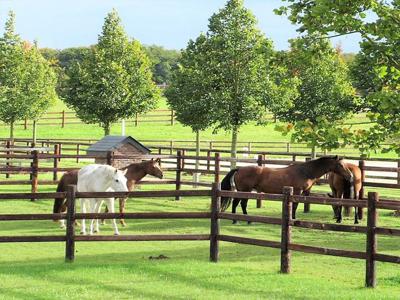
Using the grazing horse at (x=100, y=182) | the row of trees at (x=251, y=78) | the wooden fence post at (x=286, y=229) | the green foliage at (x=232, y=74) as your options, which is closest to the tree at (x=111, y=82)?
the row of trees at (x=251, y=78)

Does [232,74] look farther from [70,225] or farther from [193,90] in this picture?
[70,225]

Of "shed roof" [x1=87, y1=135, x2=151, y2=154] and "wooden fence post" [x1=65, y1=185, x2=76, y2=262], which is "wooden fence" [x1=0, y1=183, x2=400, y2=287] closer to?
"wooden fence post" [x1=65, y1=185, x2=76, y2=262]

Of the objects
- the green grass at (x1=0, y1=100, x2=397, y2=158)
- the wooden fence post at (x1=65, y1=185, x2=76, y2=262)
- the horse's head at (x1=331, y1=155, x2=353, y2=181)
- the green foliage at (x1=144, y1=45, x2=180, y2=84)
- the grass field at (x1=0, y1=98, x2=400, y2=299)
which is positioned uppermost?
the green foliage at (x1=144, y1=45, x2=180, y2=84)

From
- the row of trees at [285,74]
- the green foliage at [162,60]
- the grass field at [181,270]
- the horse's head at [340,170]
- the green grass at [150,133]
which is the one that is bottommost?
the grass field at [181,270]

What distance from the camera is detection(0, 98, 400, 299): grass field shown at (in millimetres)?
11484

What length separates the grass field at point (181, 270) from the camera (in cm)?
1148

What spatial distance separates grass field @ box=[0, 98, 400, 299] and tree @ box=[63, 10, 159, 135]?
22760 millimetres

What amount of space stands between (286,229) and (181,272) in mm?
1838

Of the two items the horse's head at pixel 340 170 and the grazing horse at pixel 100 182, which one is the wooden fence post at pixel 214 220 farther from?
the horse's head at pixel 340 170

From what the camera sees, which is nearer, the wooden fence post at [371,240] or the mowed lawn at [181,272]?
the mowed lawn at [181,272]

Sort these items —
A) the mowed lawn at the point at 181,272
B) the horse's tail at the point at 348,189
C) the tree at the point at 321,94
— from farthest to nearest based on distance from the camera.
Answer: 1. the tree at the point at 321,94
2. the horse's tail at the point at 348,189
3. the mowed lawn at the point at 181,272

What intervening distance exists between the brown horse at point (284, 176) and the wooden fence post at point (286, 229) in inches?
305

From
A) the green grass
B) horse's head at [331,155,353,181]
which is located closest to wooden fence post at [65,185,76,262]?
horse's head at [331,155,353,181]

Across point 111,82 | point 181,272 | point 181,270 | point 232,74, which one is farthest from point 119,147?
point 181,272
